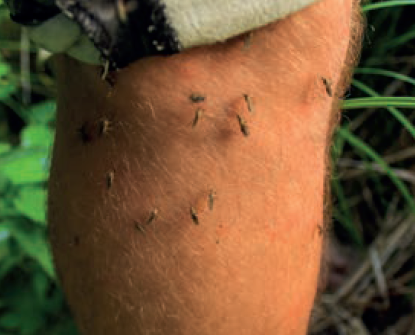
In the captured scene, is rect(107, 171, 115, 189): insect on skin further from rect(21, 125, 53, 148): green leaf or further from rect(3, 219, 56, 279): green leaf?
rect(21, 125, 53, 148): green leaf

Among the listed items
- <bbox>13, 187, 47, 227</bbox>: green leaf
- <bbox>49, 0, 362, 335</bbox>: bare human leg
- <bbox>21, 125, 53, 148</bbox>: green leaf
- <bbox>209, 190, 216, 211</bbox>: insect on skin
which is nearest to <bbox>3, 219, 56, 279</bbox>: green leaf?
<bbox>13, 187, 47, 227</bbox>: green leaf

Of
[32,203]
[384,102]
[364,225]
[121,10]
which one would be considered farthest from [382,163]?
[121,10]

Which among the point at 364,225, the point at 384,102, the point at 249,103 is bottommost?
the point at 364,225

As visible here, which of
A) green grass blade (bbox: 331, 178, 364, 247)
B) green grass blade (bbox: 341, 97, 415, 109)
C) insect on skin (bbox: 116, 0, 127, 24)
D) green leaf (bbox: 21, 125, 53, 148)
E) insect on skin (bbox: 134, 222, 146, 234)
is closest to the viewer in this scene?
insect on skin (bbox: 116, 0, 127, 24)

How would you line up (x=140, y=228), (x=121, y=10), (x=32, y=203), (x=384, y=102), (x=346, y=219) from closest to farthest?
(x=121, y=10) → (x=140, y=228) → (x=384, y=102) → (x=32, y=203) → (x=346, y=219)

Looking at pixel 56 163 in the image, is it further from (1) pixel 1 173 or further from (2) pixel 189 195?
(1) pixel 1 173

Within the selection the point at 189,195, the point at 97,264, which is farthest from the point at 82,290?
the point at 189,195

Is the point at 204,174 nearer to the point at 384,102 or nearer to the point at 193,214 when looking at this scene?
the point at 193,214
